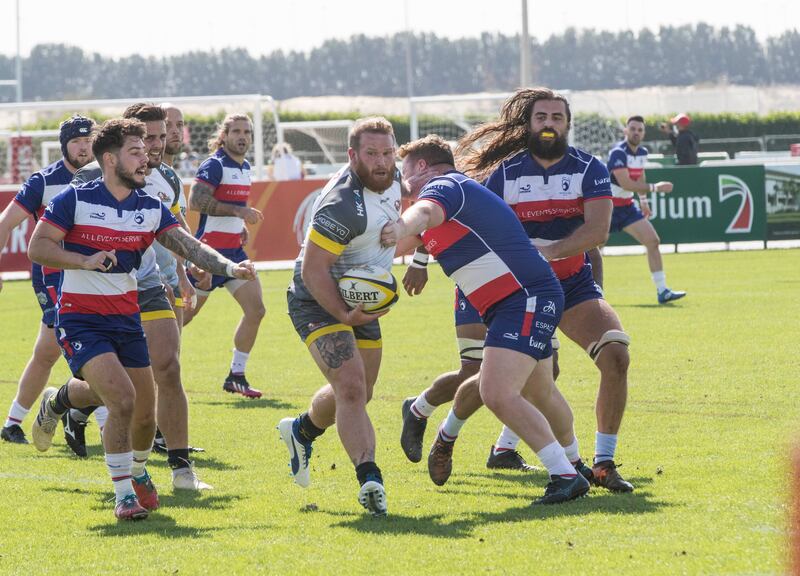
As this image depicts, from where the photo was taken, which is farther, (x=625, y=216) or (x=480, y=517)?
(x=625, y=216)

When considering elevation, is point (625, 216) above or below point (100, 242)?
below

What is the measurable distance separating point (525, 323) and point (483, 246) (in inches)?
17.1

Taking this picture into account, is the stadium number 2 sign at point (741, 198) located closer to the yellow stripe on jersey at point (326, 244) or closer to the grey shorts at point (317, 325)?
the grey shorts at point (317, 325)

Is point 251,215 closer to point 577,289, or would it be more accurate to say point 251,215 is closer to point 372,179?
point 577,289

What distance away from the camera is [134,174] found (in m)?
7.05

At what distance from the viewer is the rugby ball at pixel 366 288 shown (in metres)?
6.80

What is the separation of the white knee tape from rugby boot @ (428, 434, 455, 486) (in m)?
0.74

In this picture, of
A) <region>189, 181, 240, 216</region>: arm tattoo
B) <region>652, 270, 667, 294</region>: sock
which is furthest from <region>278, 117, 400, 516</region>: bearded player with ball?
<region>652, 270, 667, 294</region>: sock

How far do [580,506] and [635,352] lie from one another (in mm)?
6477

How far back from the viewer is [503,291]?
23.1 feet

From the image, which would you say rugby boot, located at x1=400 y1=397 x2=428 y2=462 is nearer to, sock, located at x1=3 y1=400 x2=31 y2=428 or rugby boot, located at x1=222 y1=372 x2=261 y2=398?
sock, located at x1=3 y1=400 x2=31 y2=428

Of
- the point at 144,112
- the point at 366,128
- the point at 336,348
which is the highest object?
the point at 144,112

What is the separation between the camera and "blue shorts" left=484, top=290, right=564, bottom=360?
273 inches

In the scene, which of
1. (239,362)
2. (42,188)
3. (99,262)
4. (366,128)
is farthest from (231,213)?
(366,128)
